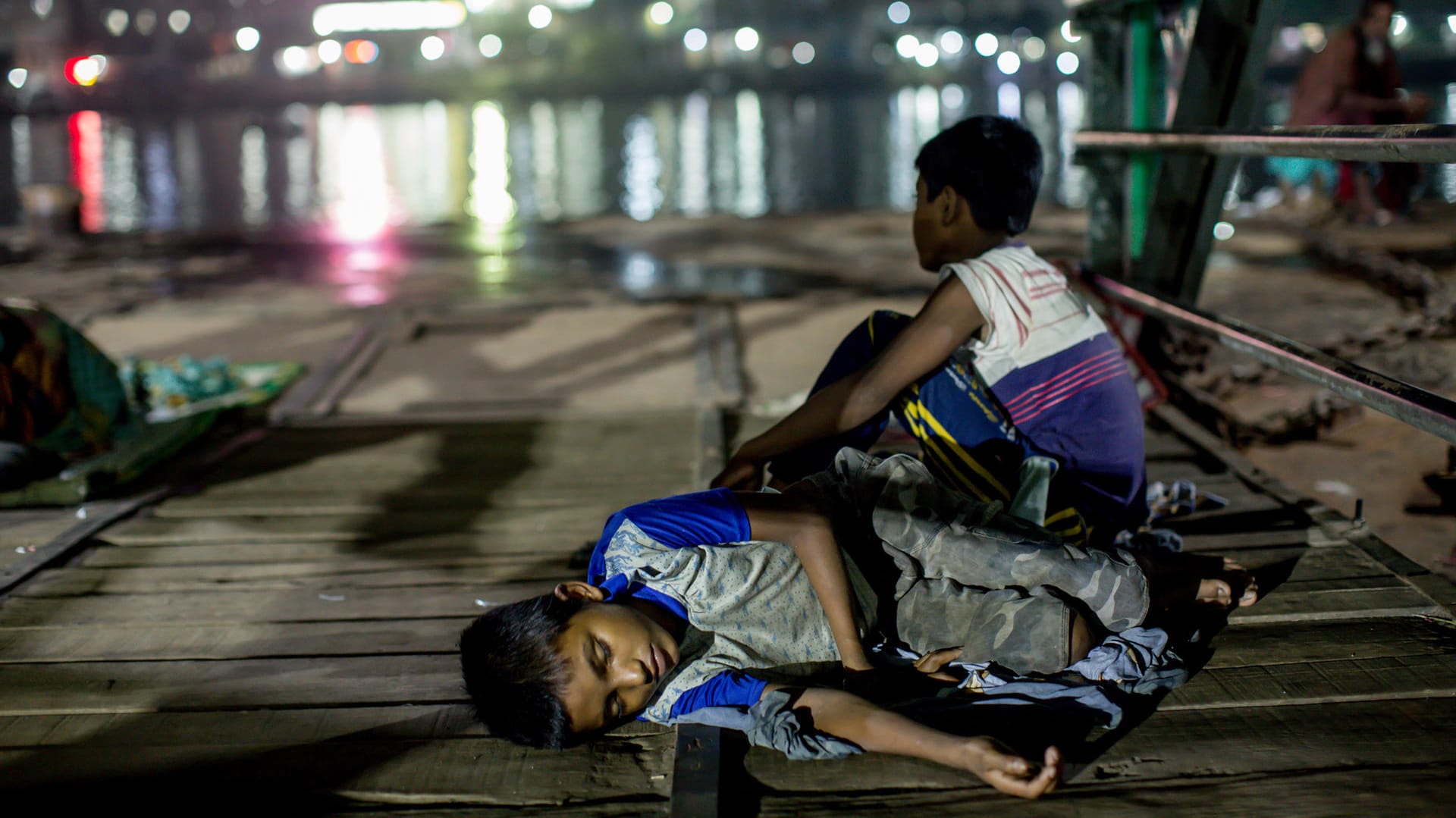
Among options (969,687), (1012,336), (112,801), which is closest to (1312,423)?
(1012,336)

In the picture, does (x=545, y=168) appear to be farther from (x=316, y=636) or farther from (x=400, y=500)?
(x=316, y=636)

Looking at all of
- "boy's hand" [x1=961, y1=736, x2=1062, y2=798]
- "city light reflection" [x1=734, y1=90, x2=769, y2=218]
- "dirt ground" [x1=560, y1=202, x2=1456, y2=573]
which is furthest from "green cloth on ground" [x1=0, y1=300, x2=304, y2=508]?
"city light reflection" [x1=734, y1=90, x2=769, y2=218]

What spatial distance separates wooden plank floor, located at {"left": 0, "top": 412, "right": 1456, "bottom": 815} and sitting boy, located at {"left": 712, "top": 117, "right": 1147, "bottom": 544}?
17.1 inches

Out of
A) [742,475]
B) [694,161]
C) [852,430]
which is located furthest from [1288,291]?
[694,161]

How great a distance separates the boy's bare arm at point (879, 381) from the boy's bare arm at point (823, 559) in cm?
44

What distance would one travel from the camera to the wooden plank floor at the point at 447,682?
173 centimetres

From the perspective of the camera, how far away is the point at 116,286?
295 inches

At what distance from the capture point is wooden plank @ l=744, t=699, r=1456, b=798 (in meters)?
1.72

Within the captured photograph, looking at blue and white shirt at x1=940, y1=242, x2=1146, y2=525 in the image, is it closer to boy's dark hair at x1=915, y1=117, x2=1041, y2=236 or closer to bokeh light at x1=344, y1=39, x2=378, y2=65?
boy's dark hair at x1=915, y1=117, x2=1041, y2=236

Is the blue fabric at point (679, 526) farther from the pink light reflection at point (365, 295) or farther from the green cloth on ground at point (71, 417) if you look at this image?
the pink light reflection at point (365, 295)

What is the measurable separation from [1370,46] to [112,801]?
9056 millimetres

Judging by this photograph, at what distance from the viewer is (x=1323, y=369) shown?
Answer: 2.45 meters

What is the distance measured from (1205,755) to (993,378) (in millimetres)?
A: 937

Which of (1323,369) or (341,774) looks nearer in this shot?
(341,774)
